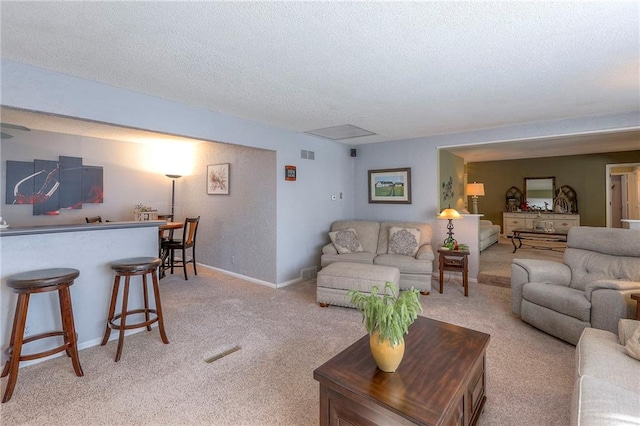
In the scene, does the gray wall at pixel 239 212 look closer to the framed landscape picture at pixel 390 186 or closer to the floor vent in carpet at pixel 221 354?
the floor vent in carpet at pixel 221 354

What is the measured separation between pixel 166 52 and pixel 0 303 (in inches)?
92.6

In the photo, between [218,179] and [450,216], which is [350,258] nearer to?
[450,216]

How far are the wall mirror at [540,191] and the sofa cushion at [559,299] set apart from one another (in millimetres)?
6225

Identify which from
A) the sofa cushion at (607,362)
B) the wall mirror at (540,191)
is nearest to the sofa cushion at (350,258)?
the sofa cushion at (607,362)

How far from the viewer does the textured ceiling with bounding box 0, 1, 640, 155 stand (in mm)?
1677

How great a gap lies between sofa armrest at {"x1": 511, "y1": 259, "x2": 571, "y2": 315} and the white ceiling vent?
8.97 ft

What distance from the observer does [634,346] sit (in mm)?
1663

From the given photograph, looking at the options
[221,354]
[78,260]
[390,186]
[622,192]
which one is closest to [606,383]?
[221,354]

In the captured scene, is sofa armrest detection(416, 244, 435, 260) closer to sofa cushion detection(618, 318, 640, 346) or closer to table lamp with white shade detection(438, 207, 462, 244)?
table lamp with white shade detection(438, 207, 462, 244)

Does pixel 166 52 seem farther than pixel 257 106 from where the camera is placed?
No

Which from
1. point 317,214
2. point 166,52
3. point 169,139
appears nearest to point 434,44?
point 166,52

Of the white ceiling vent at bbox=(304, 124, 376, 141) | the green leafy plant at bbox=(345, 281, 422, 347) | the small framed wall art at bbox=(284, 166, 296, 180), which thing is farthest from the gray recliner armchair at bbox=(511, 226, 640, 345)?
the small framed wall art at bbox=(284, 166, 296, 180)

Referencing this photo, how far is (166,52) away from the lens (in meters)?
2.13

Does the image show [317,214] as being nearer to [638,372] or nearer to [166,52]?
[166,52]
